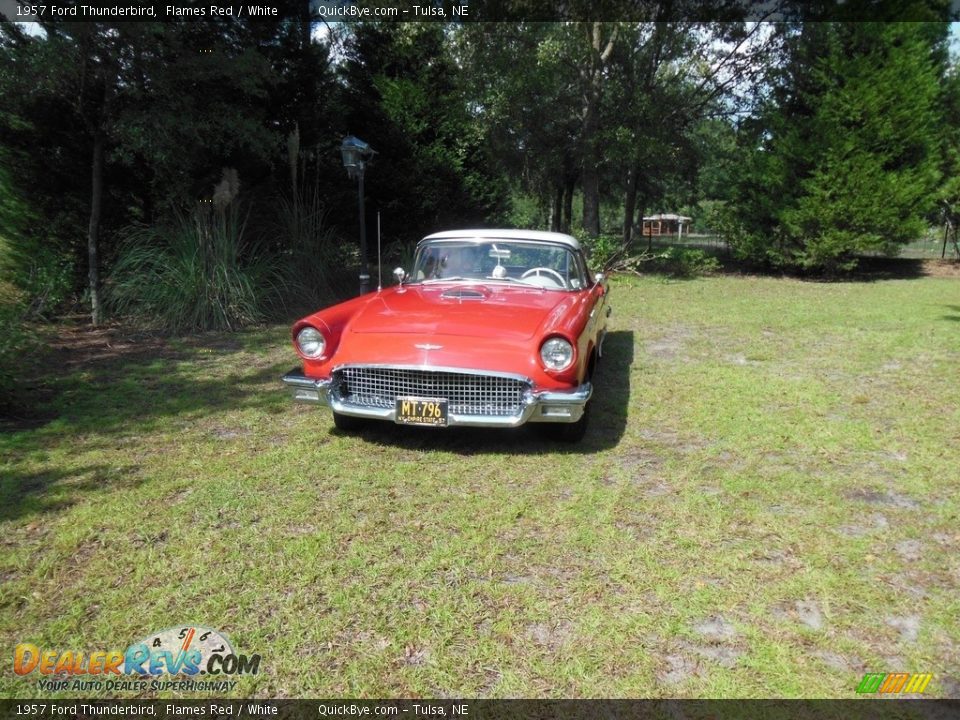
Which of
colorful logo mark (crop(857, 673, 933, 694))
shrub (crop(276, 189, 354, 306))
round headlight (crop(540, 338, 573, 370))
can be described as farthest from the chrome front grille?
shrub (crop(276, 189, 354, 306))

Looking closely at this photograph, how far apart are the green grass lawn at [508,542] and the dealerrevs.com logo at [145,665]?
5 centimetres

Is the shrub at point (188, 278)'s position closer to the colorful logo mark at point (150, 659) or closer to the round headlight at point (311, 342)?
the round headlight at point (311, 342)

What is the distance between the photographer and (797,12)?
1545 centimetres

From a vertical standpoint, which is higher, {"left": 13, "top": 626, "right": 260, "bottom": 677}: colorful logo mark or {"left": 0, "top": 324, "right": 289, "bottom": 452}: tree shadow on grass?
{"left": 0, "top": 324, "right": 289, "bottom": 452}: tree shadow on grass

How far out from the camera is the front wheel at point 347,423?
4.25 meters

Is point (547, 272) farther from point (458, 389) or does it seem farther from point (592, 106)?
point (592, 106)

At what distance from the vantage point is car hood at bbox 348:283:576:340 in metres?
3.90

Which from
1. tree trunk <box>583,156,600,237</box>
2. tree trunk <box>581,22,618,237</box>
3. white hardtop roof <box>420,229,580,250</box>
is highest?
tree trunk <box>581,22,618,237</box>

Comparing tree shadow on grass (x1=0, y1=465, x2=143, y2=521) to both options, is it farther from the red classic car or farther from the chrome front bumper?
the chrome front bumper

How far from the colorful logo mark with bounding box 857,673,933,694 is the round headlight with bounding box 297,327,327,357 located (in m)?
3.30

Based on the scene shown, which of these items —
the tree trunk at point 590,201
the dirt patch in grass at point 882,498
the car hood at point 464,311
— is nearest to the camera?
the dirt patch in grass at point 882,498

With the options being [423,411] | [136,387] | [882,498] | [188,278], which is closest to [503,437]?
[423,411]

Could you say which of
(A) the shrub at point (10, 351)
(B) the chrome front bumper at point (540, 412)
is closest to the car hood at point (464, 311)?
(B) the chrome front bumper at point (540, 412)

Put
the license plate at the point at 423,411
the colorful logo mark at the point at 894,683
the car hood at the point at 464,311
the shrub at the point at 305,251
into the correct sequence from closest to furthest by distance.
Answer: the colorful logo mark at the point at 894,683, the license plate at the point at 423,411, the car hood at the point at 464,311, the shrub at the point at 305,251
